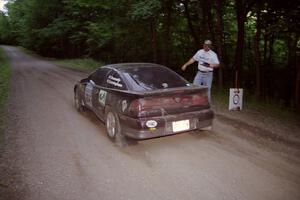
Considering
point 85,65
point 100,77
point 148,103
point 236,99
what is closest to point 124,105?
point 148,103

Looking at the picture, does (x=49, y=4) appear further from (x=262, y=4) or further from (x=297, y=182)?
(x=297, y=182)

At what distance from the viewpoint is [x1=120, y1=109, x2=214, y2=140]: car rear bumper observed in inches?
214

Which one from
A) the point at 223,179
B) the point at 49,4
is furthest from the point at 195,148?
the point at 49,4

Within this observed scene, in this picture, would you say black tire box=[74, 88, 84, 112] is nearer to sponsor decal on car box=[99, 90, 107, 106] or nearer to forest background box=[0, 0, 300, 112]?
sponsor decal on car box=[99, 90, 107, 106]

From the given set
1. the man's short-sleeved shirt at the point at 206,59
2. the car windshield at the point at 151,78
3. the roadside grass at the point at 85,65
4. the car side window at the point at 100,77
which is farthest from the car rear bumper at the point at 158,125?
the roadside grass at the point at 85,65

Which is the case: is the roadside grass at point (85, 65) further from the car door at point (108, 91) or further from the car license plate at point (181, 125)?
the car license plate at point (181, 125)

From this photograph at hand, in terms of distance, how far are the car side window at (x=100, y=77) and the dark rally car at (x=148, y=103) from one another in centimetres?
13

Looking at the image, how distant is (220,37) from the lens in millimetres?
12820

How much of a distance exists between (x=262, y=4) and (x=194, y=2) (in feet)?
16.2

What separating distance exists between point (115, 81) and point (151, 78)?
2.55 ft

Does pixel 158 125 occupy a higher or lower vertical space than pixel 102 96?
lower

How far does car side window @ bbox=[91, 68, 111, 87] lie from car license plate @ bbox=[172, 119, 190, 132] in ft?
6.74

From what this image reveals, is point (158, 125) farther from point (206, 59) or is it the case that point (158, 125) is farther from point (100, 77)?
point (206, 59)

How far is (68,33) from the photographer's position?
1357 inches
